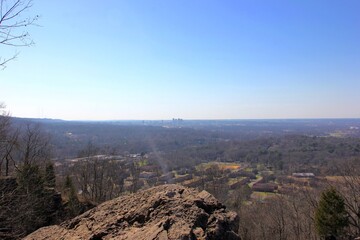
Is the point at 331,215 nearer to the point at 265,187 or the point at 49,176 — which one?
the point at 49,176

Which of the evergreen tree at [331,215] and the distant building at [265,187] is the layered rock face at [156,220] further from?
the distant building at [265,187]

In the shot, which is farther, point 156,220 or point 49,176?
point 49,176

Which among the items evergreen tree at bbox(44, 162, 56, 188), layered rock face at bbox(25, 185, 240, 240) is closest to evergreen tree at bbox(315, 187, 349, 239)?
evergreen tree at bbox(44, 162, 56, 188)

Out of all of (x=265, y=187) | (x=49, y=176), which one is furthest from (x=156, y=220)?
(x=265, y=187)

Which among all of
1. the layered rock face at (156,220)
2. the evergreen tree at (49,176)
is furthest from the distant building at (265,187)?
the layered rock face at (156,220)

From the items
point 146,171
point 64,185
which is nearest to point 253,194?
point 146,171

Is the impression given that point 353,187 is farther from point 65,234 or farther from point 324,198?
point 65,234
